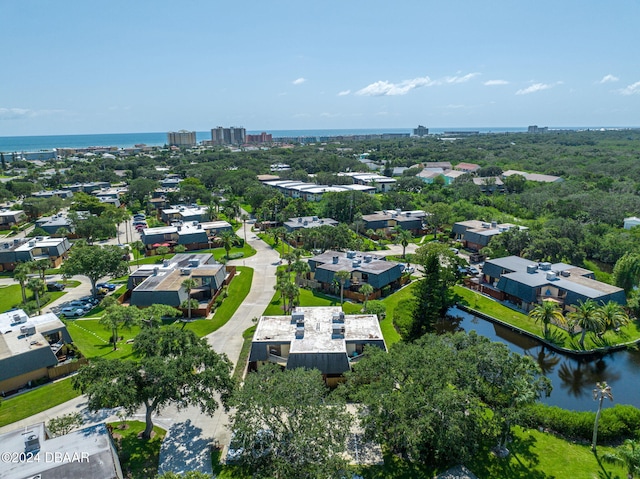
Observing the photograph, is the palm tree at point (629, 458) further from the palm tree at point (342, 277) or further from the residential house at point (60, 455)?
the palm tree at point (342, 277)

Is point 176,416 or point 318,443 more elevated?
point 318,443

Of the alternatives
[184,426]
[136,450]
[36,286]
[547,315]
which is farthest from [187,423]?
[547,315]

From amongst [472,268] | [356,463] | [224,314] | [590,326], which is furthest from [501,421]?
[472,268]

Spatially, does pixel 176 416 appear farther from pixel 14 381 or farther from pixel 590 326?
pixel 590 326

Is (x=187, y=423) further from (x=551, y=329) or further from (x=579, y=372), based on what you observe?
(x=551, y=329)

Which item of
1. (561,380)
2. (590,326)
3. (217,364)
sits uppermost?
(217,364)

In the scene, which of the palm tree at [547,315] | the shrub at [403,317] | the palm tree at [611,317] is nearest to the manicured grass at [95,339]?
the shrub at [403,317]
